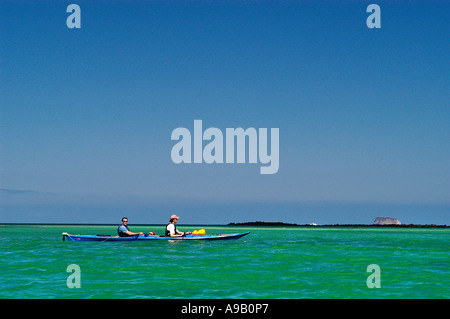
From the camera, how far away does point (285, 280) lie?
1889cm

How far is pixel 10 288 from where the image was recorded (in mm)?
17031

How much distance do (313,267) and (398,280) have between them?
15.5 feet

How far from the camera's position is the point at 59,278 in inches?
755

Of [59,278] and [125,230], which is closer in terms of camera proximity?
[59,278]

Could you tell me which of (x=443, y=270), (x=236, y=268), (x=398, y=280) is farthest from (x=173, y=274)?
(x=443, y=270)

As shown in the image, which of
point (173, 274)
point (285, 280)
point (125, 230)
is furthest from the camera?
point (125, 230)
